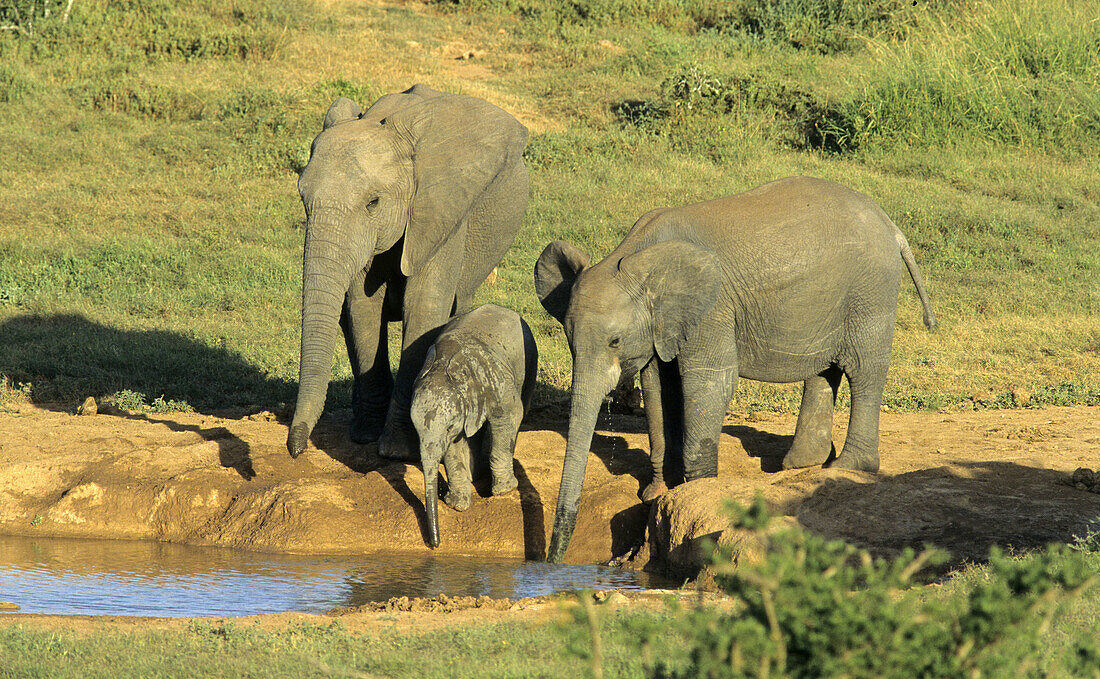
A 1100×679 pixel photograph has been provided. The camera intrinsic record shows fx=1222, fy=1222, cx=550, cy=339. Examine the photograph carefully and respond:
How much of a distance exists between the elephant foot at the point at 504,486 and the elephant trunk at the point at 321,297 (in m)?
1.32

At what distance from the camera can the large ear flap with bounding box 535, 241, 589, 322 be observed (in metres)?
7.64

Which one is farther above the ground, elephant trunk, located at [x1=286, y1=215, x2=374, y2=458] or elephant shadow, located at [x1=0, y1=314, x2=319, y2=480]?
elephant trunk, located at [x1=286, y1=215, x2=374, y2=458]

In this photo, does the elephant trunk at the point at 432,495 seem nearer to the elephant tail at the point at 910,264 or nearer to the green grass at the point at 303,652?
the green grass at the point at 303,652

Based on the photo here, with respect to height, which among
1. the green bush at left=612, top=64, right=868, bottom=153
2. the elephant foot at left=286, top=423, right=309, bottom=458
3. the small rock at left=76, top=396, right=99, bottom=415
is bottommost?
the small rock at left=76, top=396, right=99, bottom=415

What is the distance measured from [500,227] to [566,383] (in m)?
2.39

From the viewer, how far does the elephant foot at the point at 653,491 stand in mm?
7689

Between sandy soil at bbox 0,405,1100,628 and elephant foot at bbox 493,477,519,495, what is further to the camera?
elephant foot at bbox 493,477,519,495

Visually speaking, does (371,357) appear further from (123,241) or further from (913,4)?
(913,4)

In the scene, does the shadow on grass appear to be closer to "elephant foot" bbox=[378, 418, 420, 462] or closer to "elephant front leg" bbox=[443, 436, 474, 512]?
"elephant foot" bbox=[378, 418, 420, 462]

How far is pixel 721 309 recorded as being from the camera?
746 cm

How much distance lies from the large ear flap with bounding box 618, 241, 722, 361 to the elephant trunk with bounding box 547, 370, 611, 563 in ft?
2.04

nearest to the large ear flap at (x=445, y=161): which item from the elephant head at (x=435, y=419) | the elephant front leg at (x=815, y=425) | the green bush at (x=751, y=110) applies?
the elephant head at (x=435, y=419)

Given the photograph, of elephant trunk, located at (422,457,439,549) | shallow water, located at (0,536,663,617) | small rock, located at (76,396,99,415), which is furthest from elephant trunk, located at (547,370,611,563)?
small rock, located at (76,396,99,415)

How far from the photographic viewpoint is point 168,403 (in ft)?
33.6
